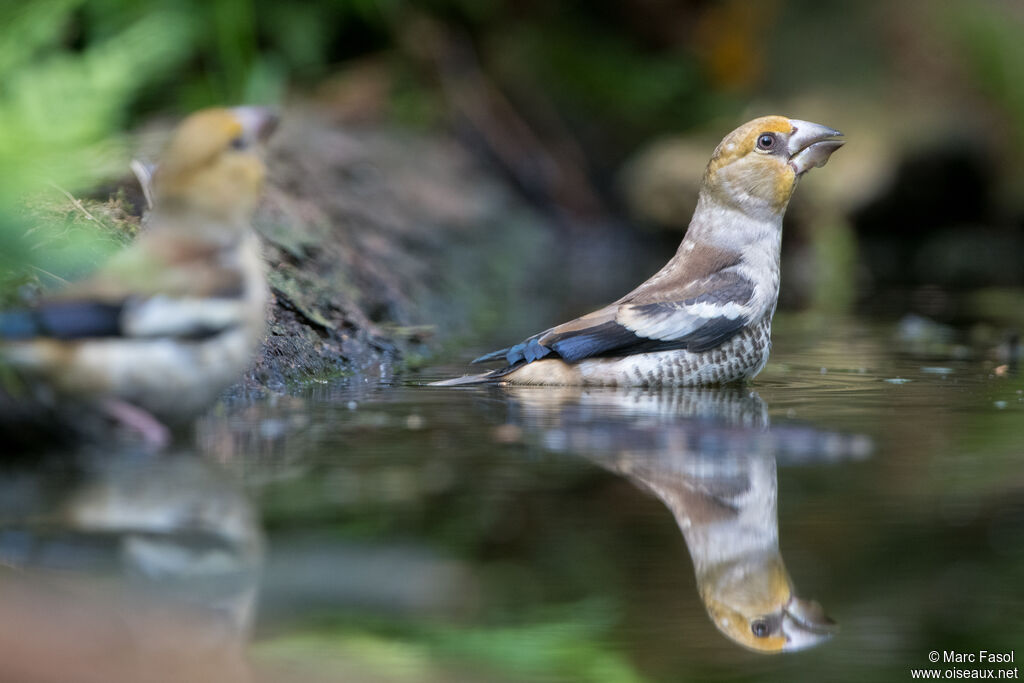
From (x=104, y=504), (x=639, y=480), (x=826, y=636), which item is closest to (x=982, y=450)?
(x=639, y=480)

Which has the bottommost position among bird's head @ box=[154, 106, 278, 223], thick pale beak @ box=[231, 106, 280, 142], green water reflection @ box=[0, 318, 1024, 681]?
green water reflection @ box=[0, 318, 1024, 681]

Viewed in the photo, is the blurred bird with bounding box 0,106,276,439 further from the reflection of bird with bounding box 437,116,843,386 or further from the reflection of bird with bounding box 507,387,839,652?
the reflection of bird with bounding box 437,116,843,386

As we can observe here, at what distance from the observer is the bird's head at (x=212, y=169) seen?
12.0 ft

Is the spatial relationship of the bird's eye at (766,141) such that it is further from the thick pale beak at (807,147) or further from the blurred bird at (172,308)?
the blurred bird at (172,308)

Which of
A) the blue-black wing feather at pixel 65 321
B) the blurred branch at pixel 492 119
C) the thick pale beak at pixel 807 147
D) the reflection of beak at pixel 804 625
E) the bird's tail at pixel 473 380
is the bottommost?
the reflection of beak at pixel 804 625

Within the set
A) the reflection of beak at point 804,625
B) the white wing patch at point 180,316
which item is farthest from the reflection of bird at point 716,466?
the white wing patch at point 180,316

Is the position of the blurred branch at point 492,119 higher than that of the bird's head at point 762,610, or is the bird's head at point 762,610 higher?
the blurred branch at point 492,119

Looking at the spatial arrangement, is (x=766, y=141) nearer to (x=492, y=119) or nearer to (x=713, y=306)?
(x=713, y=306)

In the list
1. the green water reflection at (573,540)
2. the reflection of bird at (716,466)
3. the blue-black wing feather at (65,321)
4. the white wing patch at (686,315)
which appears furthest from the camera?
the white wing patch at (686,315)

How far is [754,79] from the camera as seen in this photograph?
1833cm

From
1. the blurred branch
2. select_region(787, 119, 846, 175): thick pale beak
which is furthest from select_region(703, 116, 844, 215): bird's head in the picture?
the blurred branch

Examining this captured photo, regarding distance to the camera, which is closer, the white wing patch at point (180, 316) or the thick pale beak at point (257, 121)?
the white wing patch at point (180, 316)

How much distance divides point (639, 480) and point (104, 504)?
1.38 metres

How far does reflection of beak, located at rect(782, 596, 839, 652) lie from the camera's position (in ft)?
8.02
